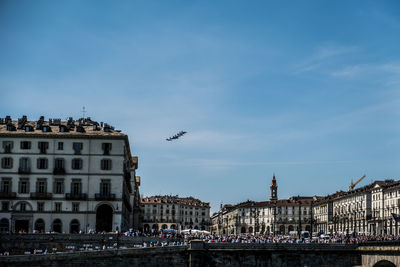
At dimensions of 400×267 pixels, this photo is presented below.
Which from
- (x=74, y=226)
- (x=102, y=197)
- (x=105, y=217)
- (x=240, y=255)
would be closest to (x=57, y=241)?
(x=74, y=226)

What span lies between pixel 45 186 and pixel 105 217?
313 inches

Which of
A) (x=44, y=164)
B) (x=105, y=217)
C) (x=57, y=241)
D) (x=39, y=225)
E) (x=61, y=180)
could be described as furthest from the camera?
Result: (x=105, y=217)

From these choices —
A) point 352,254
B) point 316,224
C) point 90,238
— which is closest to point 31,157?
point 90,238

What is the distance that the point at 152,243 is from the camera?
224 ft

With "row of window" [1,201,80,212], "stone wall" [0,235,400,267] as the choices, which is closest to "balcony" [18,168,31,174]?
"row of window" [1,201,80,212]

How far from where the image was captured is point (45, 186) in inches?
2990

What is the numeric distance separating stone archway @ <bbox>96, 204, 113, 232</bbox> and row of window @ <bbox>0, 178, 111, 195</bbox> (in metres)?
1.86

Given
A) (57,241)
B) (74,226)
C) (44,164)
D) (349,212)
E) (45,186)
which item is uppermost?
(44,164)

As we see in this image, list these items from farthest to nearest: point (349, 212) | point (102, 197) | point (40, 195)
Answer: point (349, 212), point (102, 197), point (40, 195)

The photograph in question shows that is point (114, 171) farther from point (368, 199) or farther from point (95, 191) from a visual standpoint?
point (368, 199)

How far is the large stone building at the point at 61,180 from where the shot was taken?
2968 inches

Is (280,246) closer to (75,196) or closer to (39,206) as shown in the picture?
(75,196)

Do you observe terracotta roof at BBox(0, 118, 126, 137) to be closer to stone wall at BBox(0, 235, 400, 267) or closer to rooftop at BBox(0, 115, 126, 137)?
rooftop at BBox(0, 115, 126, 137)

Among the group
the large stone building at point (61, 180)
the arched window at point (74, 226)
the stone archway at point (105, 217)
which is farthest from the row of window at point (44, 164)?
the arched window at point (74, 226)
